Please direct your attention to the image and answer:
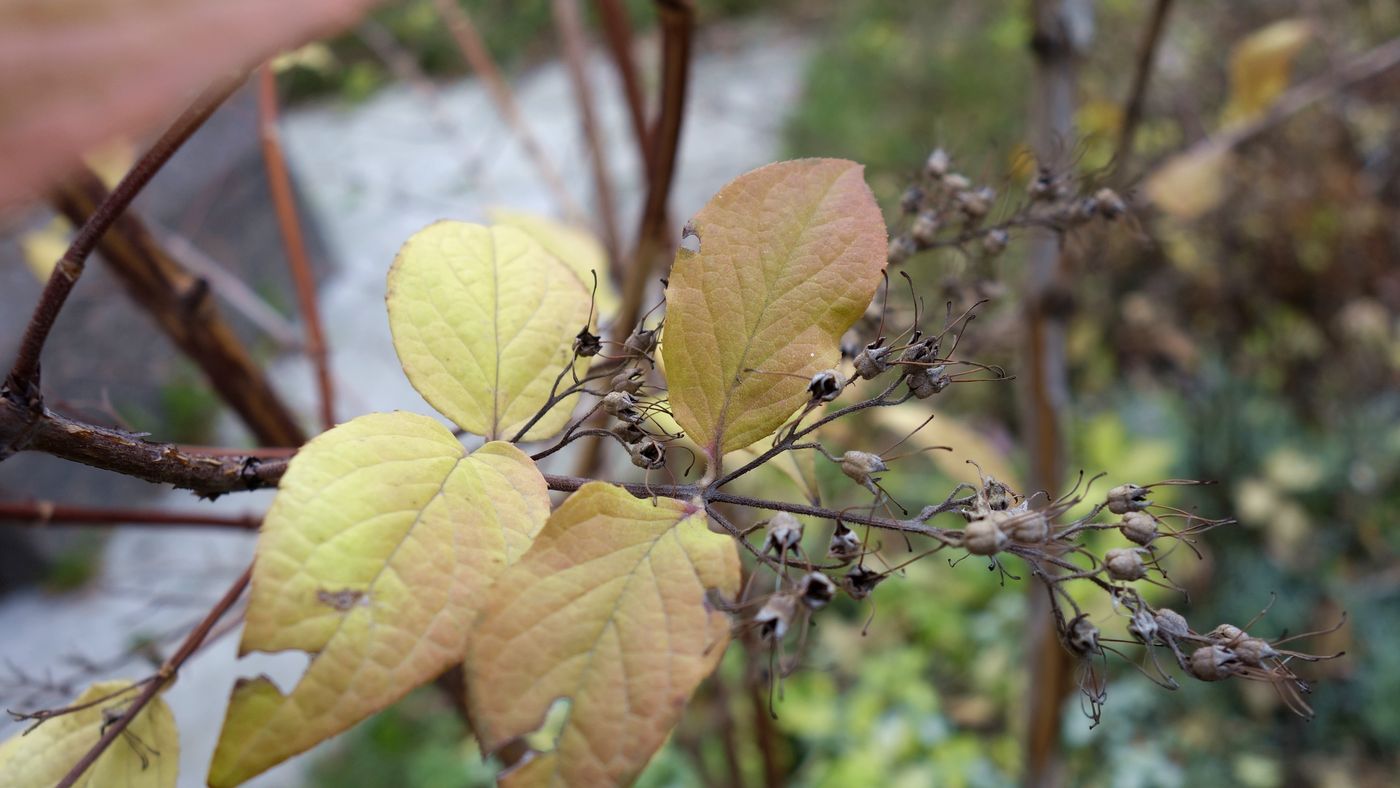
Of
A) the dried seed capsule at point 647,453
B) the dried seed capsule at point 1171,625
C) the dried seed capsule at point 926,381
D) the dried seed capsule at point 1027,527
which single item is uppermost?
the dried seed capsule at point 647,453

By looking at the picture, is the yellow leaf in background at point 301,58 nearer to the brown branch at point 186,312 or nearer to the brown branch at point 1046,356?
the brown branch at point 186,312

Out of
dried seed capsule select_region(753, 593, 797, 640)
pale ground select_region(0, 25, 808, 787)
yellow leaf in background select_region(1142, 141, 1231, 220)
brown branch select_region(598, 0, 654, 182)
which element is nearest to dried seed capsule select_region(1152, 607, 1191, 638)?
dried seed capsule select_region(753, 593, 797, 640)

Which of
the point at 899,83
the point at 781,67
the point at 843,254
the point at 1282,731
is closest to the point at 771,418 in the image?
the point at 843,254

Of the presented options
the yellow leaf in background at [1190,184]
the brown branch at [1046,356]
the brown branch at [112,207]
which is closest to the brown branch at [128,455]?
the brown branch at [112,207]

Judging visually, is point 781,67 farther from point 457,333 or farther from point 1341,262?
point 457,333

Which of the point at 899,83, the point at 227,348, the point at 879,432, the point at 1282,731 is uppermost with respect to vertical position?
the point at 899,83

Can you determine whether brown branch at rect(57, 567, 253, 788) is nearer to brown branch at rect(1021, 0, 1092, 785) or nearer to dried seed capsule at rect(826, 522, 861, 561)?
dried seed capsule at rect(826, 522, 861, 561)
